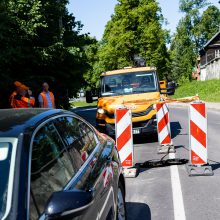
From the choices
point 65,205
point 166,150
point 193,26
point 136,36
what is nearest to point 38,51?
point 166,150

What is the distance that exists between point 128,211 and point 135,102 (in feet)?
21.2

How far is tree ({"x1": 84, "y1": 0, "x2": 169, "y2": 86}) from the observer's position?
5178cm

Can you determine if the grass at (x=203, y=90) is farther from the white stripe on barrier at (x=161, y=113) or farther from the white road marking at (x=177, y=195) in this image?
the white road marking at (x=177, y=195)

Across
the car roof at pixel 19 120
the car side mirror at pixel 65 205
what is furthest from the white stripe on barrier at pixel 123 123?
the car side mirror at pixel 65 205

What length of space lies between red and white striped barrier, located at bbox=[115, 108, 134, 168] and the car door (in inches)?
132

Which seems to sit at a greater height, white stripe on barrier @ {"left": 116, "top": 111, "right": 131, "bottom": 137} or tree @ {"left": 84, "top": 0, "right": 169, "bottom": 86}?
tree @ {"left": 84, "top": 0, "right": 169, "bottom": 86}

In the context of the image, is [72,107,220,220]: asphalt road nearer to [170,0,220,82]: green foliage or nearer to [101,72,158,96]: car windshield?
[101,72,158,96]: car windshield

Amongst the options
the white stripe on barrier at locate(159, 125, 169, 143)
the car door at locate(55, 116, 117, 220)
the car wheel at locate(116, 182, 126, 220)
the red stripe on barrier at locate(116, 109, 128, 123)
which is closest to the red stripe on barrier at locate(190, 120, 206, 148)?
the red stripe on barrier at locate(116, 109, 128, 123)

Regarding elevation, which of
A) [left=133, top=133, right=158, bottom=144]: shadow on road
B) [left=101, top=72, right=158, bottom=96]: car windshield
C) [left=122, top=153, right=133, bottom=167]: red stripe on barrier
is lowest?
[left=133, top=133, right=158, bottom=144]: shadow on road

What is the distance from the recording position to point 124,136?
7.83 m

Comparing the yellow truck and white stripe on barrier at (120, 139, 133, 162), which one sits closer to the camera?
white stripe on barrier at (120, 139, 133, 162)

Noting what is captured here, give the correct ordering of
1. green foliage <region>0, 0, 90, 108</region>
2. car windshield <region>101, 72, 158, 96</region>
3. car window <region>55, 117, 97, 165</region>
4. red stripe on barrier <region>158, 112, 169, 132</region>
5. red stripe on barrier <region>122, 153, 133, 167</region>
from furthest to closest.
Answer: green foliage <region>0, 0, 90, 108</region> → car windshield <region>101, 72, 158, 96</region> → red stripe on barrier <region>158, 112, 169, 132</region> → red stripe on barrier <region>122, 153, 133, 167</region> → car window <region>55, 117, 97, 165</region>

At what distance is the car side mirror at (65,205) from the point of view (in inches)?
90.5

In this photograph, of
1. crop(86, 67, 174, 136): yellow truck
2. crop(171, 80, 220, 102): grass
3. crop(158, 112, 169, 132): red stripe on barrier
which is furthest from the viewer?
crop(171, 80, 220, 102): grass
